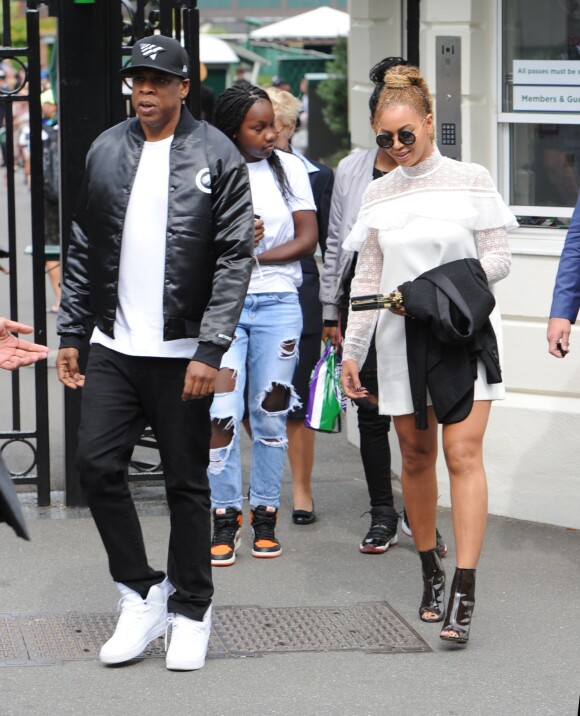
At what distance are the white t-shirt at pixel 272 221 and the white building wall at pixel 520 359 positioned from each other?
3.33 ft

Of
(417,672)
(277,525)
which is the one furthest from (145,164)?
(277,525)

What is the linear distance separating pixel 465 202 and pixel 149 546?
2.16 metres

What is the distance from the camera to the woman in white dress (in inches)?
189

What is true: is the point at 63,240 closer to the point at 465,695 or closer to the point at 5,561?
the point at 5,561

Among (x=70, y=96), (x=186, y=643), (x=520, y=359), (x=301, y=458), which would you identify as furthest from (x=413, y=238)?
(x=70, y=96)

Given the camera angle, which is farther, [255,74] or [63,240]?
[255,74]

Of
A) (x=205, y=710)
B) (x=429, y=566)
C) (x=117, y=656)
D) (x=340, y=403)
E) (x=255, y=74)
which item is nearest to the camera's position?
(x=205, y=710)

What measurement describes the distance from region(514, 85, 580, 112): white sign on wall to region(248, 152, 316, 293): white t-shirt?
4.06ft

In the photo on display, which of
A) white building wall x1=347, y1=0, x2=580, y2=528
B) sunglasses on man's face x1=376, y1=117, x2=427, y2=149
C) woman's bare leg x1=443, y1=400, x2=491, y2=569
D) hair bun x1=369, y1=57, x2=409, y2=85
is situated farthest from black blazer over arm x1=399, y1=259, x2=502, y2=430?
white building wall x1=347, y1=0, x2=580, y2=528

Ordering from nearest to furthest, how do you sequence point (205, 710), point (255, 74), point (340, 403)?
point (205, 710), point (340, 403), point (255, 74)

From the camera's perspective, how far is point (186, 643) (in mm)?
4578

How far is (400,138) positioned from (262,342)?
123 cm

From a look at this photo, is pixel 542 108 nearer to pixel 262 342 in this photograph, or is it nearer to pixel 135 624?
pixel 262 342

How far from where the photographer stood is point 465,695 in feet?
14.4
